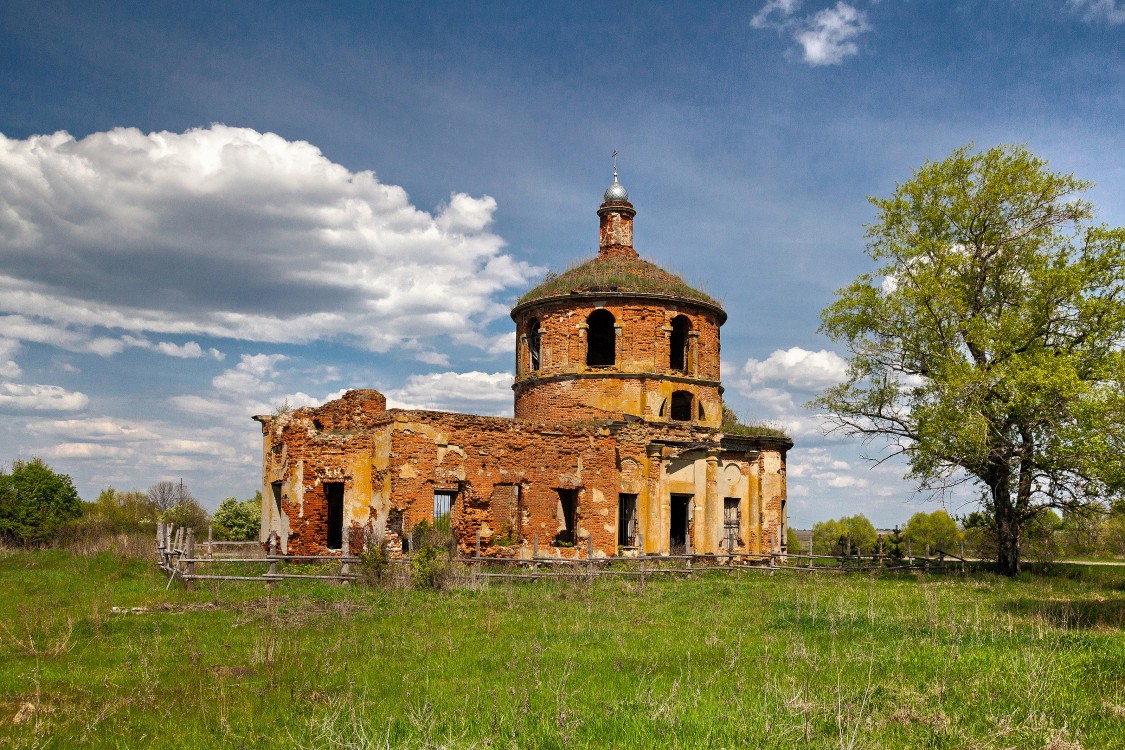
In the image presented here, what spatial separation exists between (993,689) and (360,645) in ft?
24.9

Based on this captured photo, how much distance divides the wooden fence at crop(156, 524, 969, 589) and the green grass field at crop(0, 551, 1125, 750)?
4.65ft

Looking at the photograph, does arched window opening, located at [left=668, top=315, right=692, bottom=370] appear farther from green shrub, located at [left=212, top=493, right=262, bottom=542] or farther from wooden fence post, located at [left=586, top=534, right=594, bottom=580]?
green shrub, located at [left=212, top=493, right=262, bottom=542]

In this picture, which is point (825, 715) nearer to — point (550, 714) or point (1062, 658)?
point (550, 714)

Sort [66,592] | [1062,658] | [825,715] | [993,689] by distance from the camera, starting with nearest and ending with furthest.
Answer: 1. [825,715]
2. [993,689]
3. [1062,658]
4. [66,592]

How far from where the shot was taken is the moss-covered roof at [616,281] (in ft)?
95.2

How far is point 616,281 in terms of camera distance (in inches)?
1145

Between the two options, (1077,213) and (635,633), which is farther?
(1077,213)

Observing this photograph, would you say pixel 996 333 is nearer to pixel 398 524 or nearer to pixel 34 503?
pixel 398 524

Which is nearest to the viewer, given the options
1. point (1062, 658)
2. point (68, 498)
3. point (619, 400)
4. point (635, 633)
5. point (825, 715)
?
point (825, 715)

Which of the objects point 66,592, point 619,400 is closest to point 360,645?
point 66,592

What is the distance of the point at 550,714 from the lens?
788 cm

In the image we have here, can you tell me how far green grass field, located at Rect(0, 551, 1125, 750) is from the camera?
7312mm

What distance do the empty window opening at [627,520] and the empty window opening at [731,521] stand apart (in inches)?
139

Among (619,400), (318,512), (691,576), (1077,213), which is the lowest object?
(691,576)
